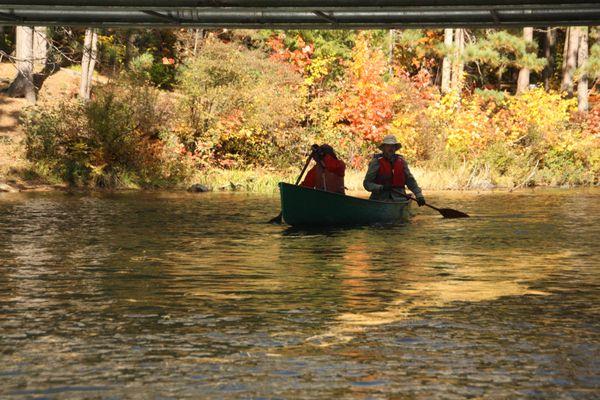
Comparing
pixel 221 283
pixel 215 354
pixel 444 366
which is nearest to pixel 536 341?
pixel 444 366

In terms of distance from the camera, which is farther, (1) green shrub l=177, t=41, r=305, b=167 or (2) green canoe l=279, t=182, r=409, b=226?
(1) green shrub l=177, t=41, r=305, b=167

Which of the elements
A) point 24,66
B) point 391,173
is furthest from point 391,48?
point 391,173

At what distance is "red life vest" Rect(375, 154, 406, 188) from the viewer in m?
23.3

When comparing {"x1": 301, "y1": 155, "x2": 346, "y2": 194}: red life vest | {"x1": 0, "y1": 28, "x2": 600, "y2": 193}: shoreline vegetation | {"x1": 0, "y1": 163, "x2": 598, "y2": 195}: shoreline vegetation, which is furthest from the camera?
{"x1": 0, "y1": 28, "x2": 600, "y2": 193}: shoreline vegetation

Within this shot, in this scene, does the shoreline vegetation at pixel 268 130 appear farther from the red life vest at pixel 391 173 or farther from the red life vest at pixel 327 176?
the red life vest at pixel 327 176

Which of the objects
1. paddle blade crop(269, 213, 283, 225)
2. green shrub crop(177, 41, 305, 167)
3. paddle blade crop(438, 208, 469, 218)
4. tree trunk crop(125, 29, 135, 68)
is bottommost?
paddle blade crop(269, 213, 283, 225)

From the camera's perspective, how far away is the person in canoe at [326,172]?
22.2 meters

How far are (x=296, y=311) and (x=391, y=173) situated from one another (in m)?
12.1

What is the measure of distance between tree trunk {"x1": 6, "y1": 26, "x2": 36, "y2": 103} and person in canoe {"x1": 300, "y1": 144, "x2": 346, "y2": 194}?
21.2 metres

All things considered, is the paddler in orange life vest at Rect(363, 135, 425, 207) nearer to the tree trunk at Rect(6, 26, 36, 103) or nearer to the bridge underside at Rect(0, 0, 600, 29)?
the bridge underside at Rect(0, 0, 600, 29)

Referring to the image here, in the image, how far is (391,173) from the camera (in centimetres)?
2342

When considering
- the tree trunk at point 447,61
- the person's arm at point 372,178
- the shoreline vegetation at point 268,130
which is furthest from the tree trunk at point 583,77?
the person's arm at point 372,178

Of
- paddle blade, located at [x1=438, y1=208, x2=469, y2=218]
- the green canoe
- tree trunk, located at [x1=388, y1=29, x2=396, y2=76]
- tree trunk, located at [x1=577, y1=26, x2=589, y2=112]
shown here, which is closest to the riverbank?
paddle blade, located at [x1=438, y1=208, x2=469, y2=218]

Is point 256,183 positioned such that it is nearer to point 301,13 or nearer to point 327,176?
point 301,13
